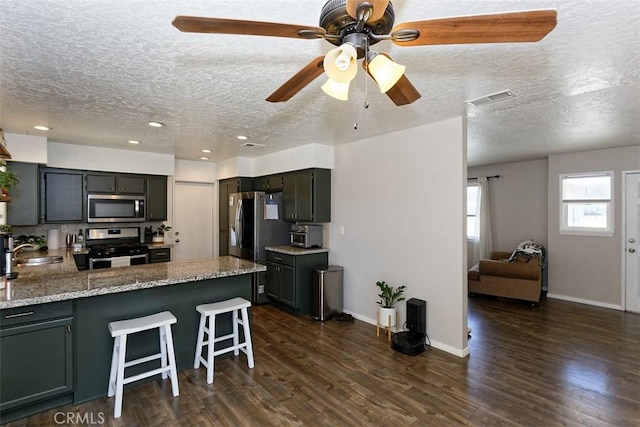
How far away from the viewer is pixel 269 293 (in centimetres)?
491

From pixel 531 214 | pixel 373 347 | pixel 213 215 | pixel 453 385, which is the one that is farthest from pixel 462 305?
pixel 213 215

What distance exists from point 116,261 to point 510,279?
238 inches

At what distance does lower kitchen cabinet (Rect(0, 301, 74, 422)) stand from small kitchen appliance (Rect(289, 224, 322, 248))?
294 cm

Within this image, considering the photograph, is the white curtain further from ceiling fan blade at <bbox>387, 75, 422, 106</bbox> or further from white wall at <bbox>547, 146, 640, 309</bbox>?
ceiling fan blade at <bbox>387, 75, 422, 106</bbox>

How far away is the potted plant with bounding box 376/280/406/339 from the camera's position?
371 cm

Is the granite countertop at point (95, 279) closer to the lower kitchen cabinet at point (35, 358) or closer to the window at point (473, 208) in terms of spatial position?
the lower kitchen cabinet at point (35, 358)

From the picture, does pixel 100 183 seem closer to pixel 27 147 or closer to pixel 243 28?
pixel 27 147

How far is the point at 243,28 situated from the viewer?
1139 mm

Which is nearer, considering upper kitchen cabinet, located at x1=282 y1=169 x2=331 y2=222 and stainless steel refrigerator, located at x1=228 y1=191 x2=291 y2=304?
upper kitchen cabinet, located at x1=282 y1=169 x2=331 y2=222

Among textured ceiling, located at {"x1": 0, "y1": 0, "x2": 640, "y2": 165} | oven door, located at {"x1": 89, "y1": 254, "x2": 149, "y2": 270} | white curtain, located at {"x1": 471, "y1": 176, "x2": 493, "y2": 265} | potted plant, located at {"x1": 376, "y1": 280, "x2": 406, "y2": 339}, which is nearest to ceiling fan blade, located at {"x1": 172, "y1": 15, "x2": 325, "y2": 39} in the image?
textured ceiling, located at {"x1": 0, "y1": 0, "x2": 640, "y2": 165}

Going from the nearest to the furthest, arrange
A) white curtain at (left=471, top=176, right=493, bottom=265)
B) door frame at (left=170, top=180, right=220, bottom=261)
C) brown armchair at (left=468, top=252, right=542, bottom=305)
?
brown armchair at (left=468, top=252, right=542, bottom=305)
door frame at (left=170, top=180, right=220, bottom=261)
white curtain at (left=471, top=176, right=493, bottom=265)

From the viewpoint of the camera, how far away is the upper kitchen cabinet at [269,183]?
5191 mm

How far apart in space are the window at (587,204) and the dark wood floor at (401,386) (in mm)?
1770

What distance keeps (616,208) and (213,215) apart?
22.5 ft
